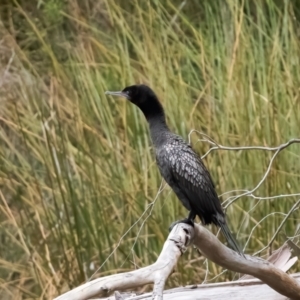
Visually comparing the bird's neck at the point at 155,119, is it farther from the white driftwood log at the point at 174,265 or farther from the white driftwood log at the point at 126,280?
the white driftwood log at the point at 126,280

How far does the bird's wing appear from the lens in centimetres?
178

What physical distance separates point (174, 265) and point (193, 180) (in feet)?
1.76

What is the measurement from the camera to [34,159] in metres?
3.15

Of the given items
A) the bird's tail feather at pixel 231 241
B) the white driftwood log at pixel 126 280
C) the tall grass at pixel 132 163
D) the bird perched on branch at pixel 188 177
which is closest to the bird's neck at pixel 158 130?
the bird perched on branch at pixel 188 177

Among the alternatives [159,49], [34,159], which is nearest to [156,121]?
[159,49]

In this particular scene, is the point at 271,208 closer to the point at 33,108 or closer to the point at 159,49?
the point at 159,49

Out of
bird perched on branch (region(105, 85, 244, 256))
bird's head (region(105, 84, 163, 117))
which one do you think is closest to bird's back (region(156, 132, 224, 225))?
bird perched on branch (region(105, 85, 244, 256))

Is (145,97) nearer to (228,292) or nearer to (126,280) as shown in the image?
(228,292)

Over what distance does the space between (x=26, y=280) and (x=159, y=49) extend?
2.92 ft

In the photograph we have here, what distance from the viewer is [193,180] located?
5.86ft

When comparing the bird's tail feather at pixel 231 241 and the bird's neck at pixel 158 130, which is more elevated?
the bird's neck at pixel 158 130

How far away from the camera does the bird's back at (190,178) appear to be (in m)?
1.78

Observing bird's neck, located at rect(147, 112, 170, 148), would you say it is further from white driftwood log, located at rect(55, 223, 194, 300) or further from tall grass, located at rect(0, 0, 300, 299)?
white driftwood log, located at rect(55, 223, 194, 300)

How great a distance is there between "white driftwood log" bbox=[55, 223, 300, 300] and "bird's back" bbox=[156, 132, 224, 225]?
12 centimetres
